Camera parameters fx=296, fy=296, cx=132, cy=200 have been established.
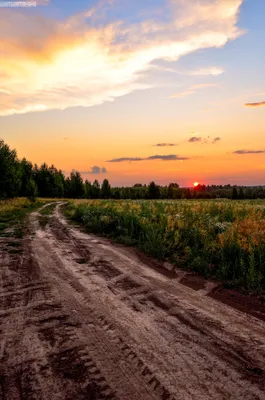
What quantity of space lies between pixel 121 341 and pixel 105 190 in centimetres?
11671

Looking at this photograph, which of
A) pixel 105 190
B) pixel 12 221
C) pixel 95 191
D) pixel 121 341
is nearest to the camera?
pixel 121 341

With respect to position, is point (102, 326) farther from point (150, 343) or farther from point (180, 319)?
point (180, 319)

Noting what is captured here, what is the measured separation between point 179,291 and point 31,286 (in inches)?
121

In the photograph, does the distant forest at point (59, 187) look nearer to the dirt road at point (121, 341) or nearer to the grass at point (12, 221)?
the grass at point (12, 221)

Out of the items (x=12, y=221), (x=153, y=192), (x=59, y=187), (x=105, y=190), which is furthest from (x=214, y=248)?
(x=105, y=190)

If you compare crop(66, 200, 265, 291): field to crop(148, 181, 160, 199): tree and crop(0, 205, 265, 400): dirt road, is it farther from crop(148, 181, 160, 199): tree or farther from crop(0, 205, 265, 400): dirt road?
crop(148, 181, 160, 199): tree

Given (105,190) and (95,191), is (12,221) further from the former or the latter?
(95,191)

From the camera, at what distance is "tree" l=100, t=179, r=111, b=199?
118688mm

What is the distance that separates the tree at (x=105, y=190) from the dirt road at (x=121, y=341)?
111900 millimetres

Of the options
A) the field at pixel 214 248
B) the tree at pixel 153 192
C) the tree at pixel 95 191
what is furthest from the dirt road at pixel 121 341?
the tree at pixel 95 191

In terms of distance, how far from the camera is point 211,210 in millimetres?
18547

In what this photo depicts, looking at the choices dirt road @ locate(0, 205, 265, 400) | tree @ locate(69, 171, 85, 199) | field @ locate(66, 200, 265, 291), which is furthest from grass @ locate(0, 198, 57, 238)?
tree @ locate(69, 171, 85, 199)

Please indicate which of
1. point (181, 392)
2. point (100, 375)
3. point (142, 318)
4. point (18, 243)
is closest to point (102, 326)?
point (142, 318)

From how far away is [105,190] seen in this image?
12000cm
